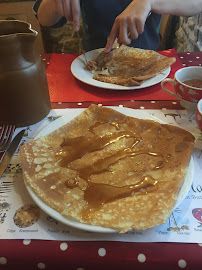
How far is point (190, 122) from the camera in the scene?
917mm

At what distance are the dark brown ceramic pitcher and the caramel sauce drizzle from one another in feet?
0.65

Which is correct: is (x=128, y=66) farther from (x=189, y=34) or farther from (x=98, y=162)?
(x=189, y=34)

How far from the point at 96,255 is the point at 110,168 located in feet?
0.74

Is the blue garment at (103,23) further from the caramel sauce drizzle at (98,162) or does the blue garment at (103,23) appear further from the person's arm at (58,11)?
the caramel sauce drizzle at (98,162)

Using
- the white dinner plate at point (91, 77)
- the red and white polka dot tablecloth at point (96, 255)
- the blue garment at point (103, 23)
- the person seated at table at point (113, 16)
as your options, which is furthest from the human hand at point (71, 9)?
the red and white polka dot tablecloth at point (96, 255)

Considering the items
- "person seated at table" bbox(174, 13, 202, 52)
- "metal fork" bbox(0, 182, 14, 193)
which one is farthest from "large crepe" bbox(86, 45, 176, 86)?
"person seated at table" bbox(174, 13, 202, 52)

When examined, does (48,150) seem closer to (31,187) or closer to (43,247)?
(31,187)

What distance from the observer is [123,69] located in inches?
48.6

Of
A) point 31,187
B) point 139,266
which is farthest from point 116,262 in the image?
point 31,187

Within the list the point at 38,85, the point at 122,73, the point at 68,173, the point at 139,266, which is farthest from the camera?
the point at 122,73

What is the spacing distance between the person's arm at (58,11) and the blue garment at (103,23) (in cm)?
9

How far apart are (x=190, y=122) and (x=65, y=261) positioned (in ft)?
2.07

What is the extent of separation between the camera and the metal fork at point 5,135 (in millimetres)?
803

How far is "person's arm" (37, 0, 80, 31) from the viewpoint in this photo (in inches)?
46.6
